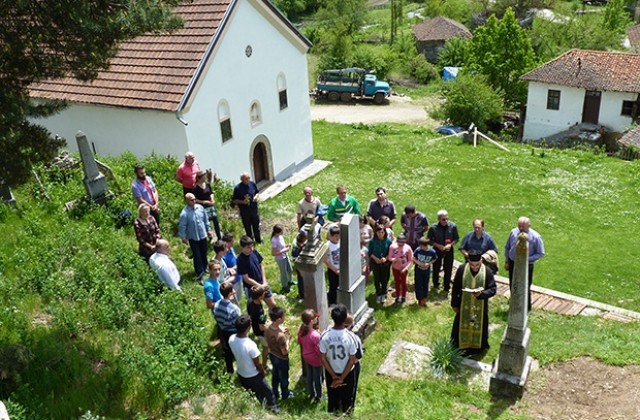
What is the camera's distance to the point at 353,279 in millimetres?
9734

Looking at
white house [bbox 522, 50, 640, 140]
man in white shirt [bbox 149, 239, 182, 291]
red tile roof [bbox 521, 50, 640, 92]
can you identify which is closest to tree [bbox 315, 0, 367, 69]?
white house [bbox 522, 50, 640, 140]

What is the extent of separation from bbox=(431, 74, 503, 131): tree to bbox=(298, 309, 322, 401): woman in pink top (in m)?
27.7

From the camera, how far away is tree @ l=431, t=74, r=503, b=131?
1315 inches

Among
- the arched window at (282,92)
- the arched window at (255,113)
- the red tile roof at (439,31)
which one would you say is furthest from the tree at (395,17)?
the arched window at (255,113)

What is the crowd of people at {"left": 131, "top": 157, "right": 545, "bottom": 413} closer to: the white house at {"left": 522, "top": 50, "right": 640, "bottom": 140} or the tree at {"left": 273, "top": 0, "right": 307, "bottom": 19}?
the white house at {"left": 522, "top": 50, "right": 640, "bottom": 140}

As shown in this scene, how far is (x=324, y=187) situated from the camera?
20.5 meters

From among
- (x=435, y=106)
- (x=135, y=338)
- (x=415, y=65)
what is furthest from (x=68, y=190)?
(x=415, y=65)

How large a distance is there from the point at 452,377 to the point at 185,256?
19.9 feet

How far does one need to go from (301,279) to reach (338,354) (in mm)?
3310

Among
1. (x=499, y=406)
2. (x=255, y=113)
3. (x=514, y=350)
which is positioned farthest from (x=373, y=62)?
(x=499, y=406)

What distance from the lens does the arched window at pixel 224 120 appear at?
18.1 m

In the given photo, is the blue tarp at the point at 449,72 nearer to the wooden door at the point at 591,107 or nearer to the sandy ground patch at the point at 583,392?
the wooden door at the point at 591,107

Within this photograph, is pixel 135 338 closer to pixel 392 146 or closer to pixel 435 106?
pixel 392 146

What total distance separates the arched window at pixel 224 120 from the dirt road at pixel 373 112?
16.1m
